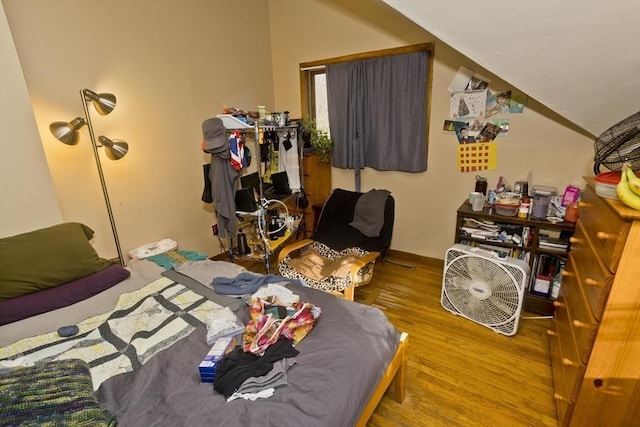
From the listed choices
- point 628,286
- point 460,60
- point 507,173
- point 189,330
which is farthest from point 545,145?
point 189,330

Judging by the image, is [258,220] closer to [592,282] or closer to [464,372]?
[464,372]

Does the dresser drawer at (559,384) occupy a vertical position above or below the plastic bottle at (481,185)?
below

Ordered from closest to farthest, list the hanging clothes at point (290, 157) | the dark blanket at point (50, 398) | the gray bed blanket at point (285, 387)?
the dark blanket at point (50, 398) < the gray bed blanket at point (285, 387) < the hanging clothes at point (290, 157)

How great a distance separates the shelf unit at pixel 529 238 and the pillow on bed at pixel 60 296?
254 cm

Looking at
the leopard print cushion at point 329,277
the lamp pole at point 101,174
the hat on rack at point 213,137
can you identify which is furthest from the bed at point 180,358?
the hat on rack at point 213,137

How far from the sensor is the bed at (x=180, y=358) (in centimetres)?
109

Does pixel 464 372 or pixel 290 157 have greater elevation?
pixel 290 157

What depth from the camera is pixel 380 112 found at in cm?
315

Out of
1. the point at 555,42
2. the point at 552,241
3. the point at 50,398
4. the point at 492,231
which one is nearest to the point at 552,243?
the point at 552,241

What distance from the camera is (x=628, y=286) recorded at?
47.9 inches

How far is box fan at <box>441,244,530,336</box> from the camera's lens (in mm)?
2072

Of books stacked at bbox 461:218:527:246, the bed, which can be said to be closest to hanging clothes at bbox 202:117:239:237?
the bed

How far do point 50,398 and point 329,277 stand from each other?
161 cm

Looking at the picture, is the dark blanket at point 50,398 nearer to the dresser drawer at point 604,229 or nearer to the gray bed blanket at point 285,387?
the gray bed blanket at point 285,387
